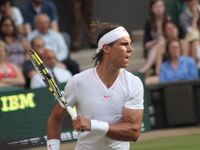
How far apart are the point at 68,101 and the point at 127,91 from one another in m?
0.47

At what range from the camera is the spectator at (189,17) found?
15.1 meters

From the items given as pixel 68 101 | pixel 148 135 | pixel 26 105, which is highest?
pixel 68 101

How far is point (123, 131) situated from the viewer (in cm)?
573

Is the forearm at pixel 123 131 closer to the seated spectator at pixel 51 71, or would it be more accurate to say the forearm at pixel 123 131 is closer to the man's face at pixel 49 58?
the seated spectator at pixel 51 71

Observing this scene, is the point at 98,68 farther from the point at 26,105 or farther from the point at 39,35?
the point at 39,35

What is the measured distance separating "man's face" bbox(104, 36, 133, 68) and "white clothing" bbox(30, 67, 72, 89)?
6.56 meters

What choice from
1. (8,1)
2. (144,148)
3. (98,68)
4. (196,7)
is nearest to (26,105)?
(144,148)

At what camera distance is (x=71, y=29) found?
54.3 feet

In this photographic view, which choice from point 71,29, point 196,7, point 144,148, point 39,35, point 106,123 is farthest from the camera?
point 71,29

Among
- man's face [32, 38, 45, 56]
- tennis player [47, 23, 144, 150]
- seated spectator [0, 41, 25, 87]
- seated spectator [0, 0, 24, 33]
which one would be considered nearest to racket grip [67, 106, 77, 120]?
tennis player [47, 23, 144, 150]

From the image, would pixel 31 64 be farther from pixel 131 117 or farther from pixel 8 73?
pixel 131 117

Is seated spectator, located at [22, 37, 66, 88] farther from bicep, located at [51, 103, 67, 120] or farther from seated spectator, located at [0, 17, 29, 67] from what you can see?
bicep, located at [51, 103, 67, 120]

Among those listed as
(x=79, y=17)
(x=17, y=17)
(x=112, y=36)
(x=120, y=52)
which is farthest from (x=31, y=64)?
(x=120, y=52)

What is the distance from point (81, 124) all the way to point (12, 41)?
8.22 metres
